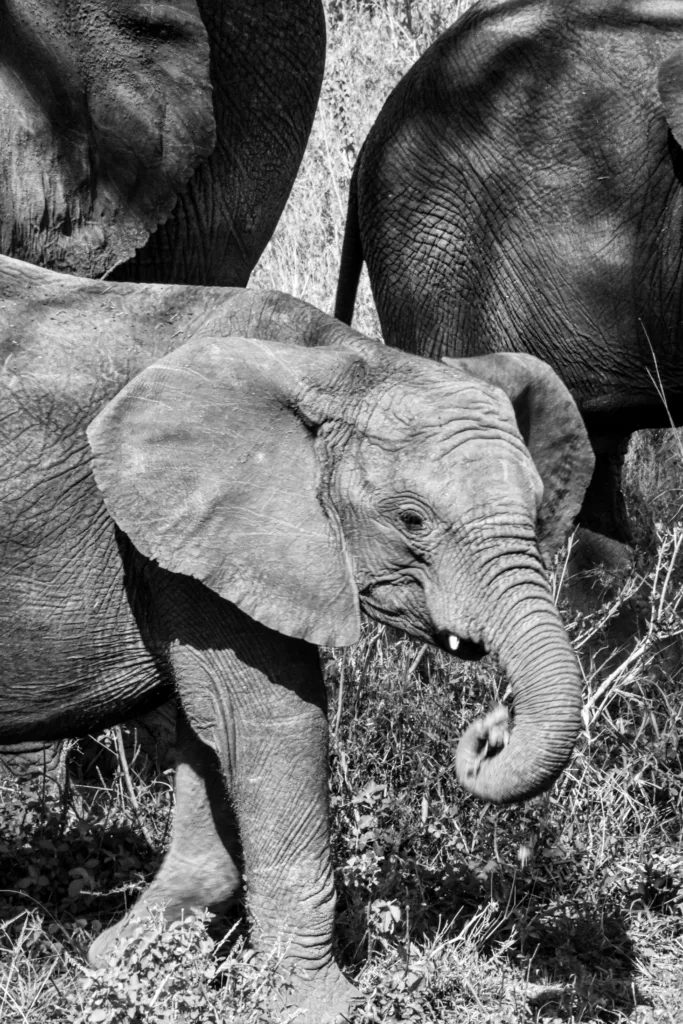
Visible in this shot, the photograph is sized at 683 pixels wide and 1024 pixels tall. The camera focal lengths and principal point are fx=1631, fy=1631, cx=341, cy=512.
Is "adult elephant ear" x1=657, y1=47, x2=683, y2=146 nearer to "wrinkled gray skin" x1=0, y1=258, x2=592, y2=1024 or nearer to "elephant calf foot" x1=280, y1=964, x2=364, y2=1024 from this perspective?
"wrinkled gray skin" x1=0, y1=258, x2=592, y2=1024

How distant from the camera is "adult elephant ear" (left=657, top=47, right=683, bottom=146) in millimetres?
4898

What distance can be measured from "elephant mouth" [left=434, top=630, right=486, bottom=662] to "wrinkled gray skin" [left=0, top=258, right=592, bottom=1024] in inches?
0.4

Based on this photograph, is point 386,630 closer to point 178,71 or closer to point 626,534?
point 626,534

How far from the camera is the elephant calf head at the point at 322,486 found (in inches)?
120

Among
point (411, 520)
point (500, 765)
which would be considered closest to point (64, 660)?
point (411, 520)

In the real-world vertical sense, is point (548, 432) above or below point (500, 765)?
above

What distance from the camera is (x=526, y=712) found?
2883mm

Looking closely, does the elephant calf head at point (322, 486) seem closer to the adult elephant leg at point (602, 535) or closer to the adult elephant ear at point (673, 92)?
the adult elephant leg at point (602, 535)

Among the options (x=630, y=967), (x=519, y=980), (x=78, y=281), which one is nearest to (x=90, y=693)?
(x=78, y=281)

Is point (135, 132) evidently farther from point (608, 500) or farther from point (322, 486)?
point (608, 500)

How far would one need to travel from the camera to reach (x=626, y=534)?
5.51 m

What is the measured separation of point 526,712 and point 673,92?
2.68m

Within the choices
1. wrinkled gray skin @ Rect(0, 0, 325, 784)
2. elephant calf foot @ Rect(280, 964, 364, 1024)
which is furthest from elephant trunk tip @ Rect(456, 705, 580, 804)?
wrinkled gray skin @ Rect(0, 0, 325, 784)

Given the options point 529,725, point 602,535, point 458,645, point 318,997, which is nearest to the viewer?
point 529,725
